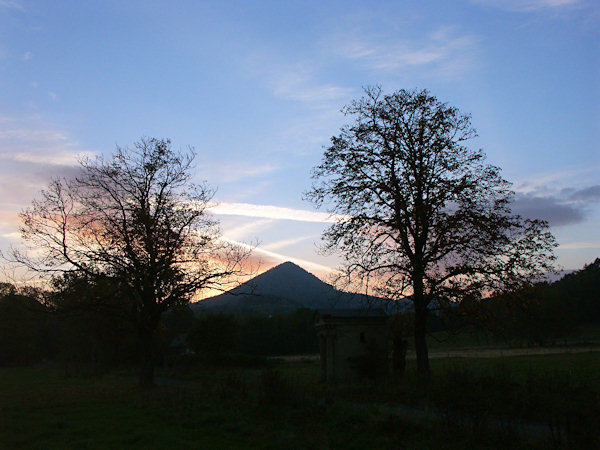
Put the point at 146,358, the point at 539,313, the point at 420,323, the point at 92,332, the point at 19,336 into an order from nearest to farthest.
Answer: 1. the point at 420,323
2. the point at 146,358
3. the point at 539,313
4. the point at 92,332
5. the point at 19,336

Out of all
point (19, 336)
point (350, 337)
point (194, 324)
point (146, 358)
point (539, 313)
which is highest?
point (539, 313)

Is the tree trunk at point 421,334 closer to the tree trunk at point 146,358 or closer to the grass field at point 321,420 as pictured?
the grass field at point 321,420

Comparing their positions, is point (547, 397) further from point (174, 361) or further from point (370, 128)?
point (174, 361)

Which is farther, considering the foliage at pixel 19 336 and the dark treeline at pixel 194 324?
the foliage at pixel 19 336

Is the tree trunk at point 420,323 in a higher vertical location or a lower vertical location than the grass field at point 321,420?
higher

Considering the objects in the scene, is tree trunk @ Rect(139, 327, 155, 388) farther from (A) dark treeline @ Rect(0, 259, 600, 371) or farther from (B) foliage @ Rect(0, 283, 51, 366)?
(B) foliage @ Rect(0, 283, 51, 366)

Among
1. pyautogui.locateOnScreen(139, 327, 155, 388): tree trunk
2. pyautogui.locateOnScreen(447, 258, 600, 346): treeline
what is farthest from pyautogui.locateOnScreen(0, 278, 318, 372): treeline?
pyautogui.locateOnScreen(447, 258, 600, 346): treeline

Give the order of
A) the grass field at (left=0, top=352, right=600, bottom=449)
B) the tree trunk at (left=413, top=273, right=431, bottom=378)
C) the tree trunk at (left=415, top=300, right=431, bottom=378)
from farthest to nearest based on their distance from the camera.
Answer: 1. the tree trunk at (left=415, top=300, right=431, bottom=378)
2. the tree trunk at (left=413, top=273, right=431, bottom=378)
3. the grass field at (left=0, top=352, right=600, bottom=449)

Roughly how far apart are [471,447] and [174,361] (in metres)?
50.0

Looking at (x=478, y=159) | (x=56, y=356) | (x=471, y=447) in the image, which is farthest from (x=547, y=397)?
(x=56, y=356)

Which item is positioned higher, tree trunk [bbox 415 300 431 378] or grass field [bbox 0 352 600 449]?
tree trunk [bbox 415 300 431 378]

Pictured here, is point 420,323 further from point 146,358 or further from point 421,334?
point 146,358

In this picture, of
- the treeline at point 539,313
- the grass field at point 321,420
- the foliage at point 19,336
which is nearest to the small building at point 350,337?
the treeline at point 539,313

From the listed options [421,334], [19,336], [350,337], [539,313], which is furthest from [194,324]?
[421,334]
